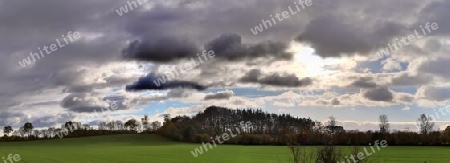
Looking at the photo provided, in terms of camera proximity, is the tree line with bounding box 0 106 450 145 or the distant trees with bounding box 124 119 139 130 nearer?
the tree line with bounding box 0 106 450 145

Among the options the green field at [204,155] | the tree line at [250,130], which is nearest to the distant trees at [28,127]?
the tree line at [250,130]

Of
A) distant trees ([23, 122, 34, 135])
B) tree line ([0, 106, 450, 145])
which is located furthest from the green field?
distant trees ([23, 122, 34, 135])

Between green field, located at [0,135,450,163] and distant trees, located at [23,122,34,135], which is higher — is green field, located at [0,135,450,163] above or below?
below

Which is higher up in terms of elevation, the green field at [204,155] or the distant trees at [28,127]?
the distant trees at [28,127]

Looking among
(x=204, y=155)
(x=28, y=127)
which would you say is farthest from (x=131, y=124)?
(x=204, y=155)

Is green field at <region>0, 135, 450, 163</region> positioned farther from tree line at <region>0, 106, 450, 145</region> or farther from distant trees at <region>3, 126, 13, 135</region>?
distant trees at <region>3, 126, 13, 135</region>

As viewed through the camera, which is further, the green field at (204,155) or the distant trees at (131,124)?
the distant trees at (131,124)

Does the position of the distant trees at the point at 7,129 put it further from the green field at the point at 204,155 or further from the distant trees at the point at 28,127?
the green field at the point at 204,155

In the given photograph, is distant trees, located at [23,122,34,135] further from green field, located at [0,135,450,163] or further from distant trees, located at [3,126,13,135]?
green field, located at [0,135,450,163]

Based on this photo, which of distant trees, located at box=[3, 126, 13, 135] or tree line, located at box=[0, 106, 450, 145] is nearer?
tree line, located at box=[0, 106, 450, 145]

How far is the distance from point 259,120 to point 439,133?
68211 millimetres

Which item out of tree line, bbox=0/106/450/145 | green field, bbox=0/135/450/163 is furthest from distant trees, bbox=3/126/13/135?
green field, bbox=0/135/450/163

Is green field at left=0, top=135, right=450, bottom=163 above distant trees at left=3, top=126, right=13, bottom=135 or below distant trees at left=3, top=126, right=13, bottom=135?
below

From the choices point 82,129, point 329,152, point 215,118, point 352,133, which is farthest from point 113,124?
point 329,152
